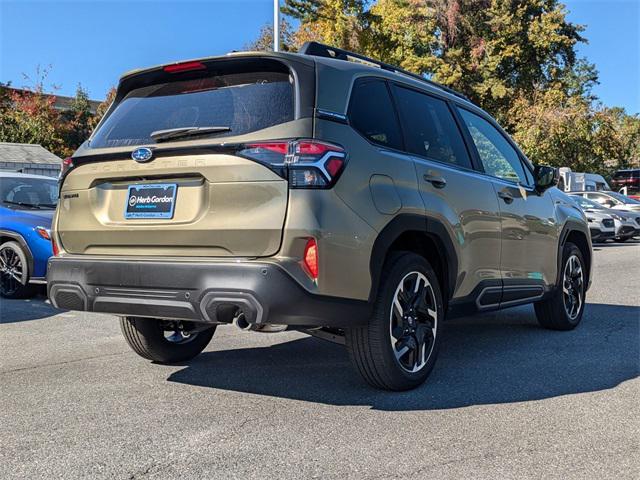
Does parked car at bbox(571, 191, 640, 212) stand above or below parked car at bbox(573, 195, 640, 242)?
above

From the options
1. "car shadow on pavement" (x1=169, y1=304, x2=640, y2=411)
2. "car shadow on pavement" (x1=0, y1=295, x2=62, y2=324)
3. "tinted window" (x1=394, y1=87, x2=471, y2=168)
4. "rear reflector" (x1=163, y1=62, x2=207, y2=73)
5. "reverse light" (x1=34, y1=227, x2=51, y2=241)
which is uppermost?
"rear reflector" (x1=163, y1=62, x2=207, y2=73)

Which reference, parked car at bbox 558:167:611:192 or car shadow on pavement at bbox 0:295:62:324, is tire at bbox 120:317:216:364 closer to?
car shadow on pavement at bbox 0:295:62:324

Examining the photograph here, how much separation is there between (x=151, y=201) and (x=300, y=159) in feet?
2.95

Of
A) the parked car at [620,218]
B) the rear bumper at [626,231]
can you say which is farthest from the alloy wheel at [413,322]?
the rear bumper at [626,231]

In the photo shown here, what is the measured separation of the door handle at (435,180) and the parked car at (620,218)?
16527mm

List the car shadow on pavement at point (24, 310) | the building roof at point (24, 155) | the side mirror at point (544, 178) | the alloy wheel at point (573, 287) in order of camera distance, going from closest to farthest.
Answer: the side mirror at point (544, 178), the alloy wheel at point (573, 287), the car shadow on pavement at point (24, 310), the building roof at point (24, 155)

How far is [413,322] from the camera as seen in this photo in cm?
412

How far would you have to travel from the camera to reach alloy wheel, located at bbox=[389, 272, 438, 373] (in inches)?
157

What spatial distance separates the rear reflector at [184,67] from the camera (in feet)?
12.7

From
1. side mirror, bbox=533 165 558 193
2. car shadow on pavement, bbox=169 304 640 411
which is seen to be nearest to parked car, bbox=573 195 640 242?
car shadow on pavement, bbox=169 304 640 411

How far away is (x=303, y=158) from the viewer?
3.38 meters

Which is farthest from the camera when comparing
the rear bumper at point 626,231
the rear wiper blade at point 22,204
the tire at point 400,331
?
the rear bumper at point 626,231

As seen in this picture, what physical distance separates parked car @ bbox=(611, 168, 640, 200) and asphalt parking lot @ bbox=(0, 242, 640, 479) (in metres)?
37.1

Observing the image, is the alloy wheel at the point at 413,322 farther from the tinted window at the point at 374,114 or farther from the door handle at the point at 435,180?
the tinted window at the point at 374,114
